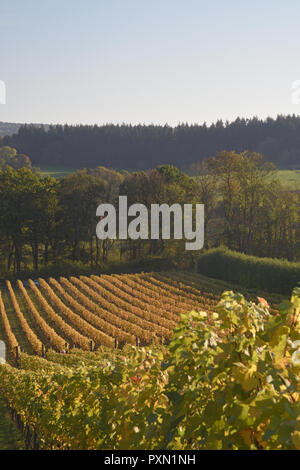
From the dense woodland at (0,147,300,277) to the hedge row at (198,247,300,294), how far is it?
6.64m

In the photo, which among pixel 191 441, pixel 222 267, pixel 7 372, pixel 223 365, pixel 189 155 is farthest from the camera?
pixel 189 155

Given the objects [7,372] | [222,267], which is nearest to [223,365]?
[7,372]

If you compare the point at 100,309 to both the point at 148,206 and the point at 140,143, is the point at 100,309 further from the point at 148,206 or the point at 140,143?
the point at 140,143

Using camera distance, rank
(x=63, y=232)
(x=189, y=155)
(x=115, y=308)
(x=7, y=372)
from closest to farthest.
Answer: (x=7, y=372) < (x=115, y=308) < (x=63, y=232) < (x=189, y=155)

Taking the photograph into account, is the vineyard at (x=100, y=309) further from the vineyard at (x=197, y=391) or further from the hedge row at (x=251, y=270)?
the vineyard at (x=197, y=391)

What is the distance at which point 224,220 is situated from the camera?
5328cm

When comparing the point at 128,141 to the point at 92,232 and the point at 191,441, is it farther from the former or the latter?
the point at 191,441

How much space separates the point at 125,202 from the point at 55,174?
166ft

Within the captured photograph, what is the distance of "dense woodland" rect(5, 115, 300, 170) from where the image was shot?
106 metres

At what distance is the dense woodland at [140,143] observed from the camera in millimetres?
105500

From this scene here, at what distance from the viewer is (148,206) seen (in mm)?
53219

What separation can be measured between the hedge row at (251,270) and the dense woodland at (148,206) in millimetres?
6644

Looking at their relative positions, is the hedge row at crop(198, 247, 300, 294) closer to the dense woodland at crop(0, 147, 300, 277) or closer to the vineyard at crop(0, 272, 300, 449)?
the dense woodland at crop(0, 147, 300, 277)

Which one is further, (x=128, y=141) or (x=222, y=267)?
(x=128, y=141)
